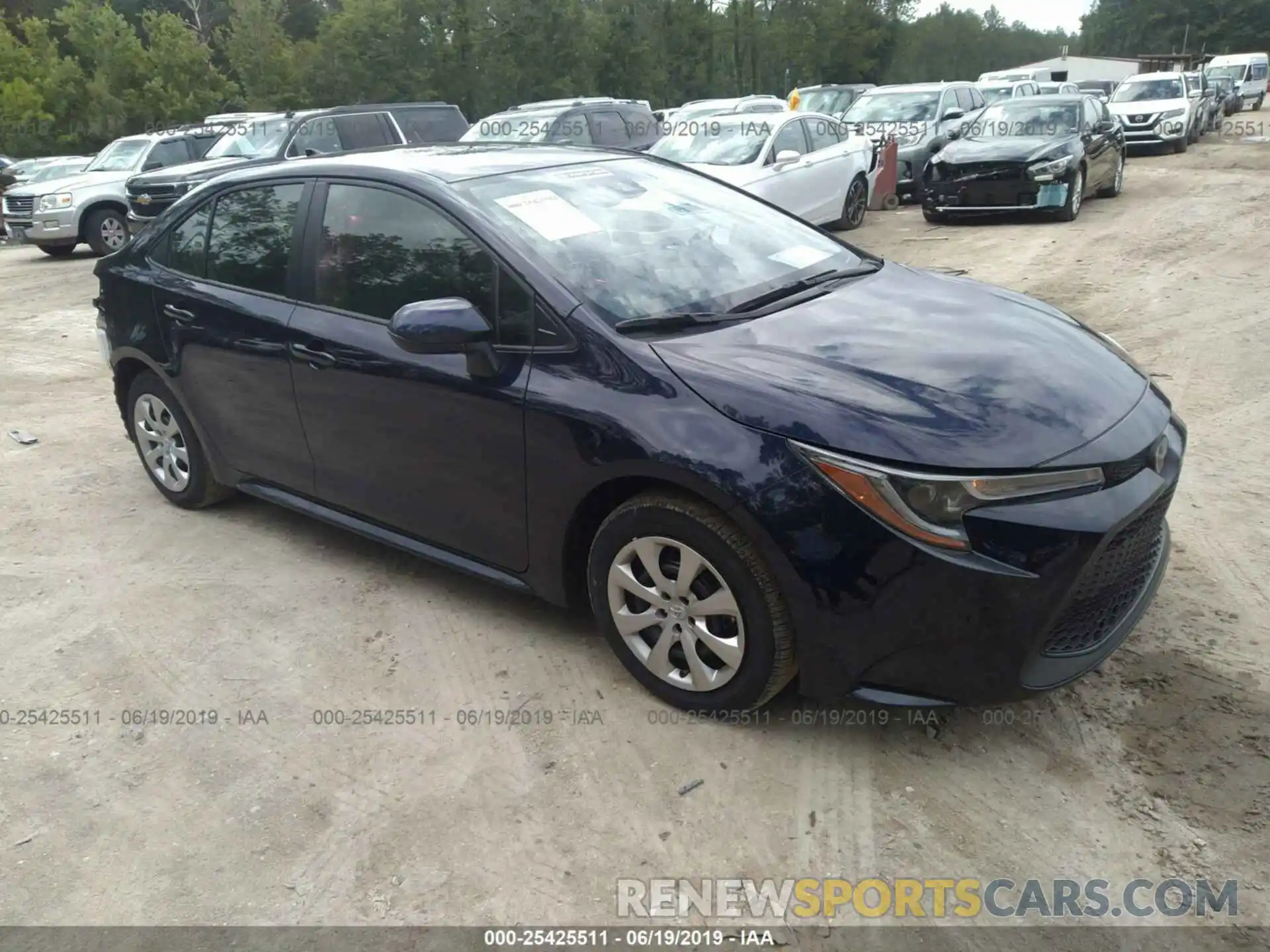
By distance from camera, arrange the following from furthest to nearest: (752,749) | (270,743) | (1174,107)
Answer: (1174,107) < (270,743) < (752,749)

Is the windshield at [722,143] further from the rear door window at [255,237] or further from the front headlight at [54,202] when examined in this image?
the front headlight at [54,202]

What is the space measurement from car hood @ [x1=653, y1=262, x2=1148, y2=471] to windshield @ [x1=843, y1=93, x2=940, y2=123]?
46.2 feet

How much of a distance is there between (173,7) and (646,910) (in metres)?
56.1

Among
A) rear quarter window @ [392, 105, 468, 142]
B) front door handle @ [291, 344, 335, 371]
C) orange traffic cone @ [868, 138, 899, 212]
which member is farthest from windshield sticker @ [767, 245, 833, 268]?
rear quarter window @ [392, 105, 468, 142]

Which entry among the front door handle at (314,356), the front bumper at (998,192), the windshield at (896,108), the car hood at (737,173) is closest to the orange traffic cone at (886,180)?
the windshield at (896,108)

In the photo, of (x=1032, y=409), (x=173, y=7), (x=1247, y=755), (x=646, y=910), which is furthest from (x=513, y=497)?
(x=173, y=7)

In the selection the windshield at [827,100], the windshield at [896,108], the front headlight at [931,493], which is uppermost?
the windshield at [827,100]

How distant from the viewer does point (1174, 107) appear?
2084 cm

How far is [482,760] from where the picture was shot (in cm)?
318

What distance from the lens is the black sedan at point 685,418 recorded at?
8.95 ft

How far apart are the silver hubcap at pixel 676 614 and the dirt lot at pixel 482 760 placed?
8.0 inches

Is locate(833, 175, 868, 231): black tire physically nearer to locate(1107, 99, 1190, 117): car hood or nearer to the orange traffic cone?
the orange traffic cone

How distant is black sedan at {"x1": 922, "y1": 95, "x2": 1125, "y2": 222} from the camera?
39.7 ft

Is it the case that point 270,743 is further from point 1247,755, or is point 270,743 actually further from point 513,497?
point 1247,755
